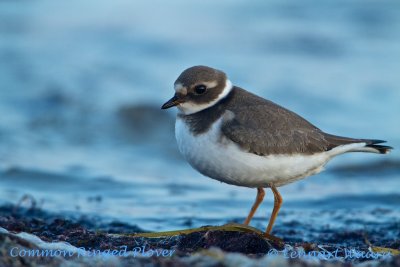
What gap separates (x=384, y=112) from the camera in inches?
522

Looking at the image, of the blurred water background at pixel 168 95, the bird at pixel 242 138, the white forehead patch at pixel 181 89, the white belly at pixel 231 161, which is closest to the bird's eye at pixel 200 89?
the bird at pixel 242 138

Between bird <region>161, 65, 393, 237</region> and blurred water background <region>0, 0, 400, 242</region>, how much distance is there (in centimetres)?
150

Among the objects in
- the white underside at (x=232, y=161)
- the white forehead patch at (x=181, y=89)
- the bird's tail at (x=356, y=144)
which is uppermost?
the white forehead patch at (x=181, y=89)

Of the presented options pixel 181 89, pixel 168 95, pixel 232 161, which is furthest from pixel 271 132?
pixel 168 95

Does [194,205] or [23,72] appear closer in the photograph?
[194,205]

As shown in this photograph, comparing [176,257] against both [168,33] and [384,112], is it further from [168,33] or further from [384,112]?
[168,33]

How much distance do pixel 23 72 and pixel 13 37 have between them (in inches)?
94.8

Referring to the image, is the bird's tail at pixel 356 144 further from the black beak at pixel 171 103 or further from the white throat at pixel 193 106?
the black beak at pixel 171 103

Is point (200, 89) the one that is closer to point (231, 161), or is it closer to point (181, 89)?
point (181, 89)

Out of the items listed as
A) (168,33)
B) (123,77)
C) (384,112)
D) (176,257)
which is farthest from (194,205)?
(168,33)

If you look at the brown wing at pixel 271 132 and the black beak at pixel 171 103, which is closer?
the brown wing at pixel 271 132

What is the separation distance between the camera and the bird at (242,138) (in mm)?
5891

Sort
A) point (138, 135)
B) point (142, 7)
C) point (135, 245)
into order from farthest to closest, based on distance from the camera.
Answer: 1. point (142, 7)
2. point (138, 135)
3. point (135, 245)

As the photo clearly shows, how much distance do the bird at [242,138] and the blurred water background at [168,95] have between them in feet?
4.91
